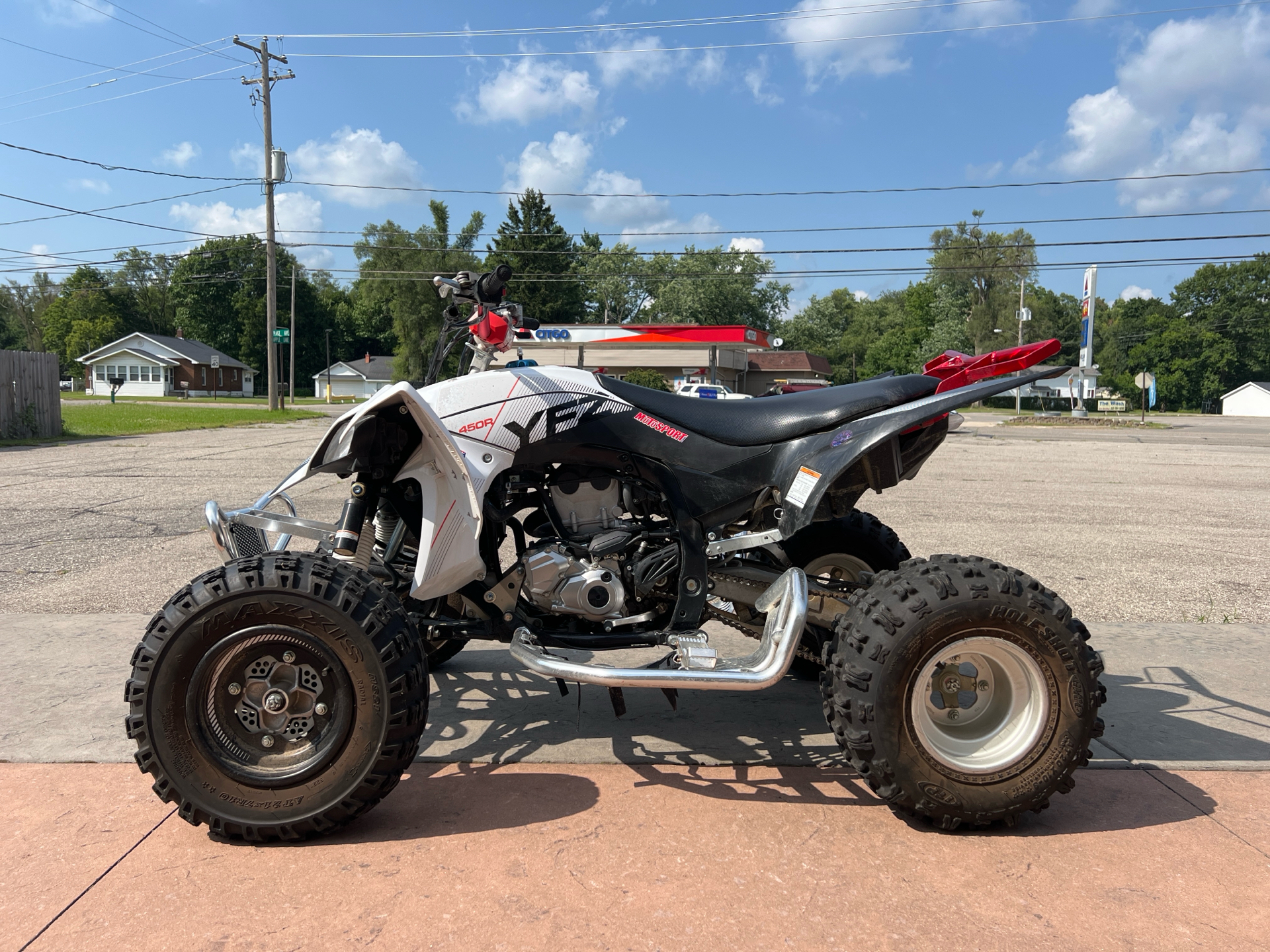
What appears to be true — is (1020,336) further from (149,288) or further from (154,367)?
(149,288)

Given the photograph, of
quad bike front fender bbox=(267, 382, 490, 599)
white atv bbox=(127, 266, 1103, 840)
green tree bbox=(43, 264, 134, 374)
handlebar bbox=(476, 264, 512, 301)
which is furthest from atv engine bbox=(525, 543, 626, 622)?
green tree bbox=(43, 264, 134, 374)

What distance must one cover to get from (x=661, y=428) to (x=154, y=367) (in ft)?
262

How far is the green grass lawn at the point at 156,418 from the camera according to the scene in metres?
23.6

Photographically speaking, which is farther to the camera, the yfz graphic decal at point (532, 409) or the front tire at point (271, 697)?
the yfz graphic decal at point (532, 409)

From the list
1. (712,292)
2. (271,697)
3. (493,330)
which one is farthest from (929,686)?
(712,292)

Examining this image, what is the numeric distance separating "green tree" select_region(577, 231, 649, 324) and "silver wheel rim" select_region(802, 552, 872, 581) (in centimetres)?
7598

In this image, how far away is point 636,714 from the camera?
152 inches

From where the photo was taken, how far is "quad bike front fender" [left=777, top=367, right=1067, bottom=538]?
2.99m

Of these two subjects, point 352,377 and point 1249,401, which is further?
point 352,377

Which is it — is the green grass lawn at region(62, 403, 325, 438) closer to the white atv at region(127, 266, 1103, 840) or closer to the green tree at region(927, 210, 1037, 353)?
the white atv at region(127, 266, 1103, 840)

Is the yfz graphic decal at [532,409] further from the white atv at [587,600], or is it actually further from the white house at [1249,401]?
the white house at [1249,401]

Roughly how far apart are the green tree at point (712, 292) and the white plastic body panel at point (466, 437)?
64.4m

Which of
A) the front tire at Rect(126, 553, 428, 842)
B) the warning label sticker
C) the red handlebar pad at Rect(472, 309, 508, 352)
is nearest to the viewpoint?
the front tire at Rect(126, 553, 428, 842)

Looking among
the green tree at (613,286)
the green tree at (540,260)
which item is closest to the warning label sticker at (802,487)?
the green tree at (540,260)
